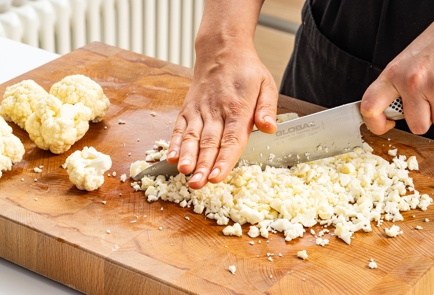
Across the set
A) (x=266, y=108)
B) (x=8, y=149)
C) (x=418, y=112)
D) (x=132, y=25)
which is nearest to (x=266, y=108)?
(x=266, y=108)

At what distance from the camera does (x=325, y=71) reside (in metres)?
1.80

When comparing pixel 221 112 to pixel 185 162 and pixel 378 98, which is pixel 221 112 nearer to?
pixel 185 162

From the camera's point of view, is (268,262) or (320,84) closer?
(268,262)

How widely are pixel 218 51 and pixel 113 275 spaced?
0.62 meters

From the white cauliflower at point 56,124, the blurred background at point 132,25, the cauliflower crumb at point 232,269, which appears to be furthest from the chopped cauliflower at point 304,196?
the blurred background at point 132,25

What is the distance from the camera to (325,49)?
1770 mm

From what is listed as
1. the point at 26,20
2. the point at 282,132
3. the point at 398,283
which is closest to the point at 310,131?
the point at 282,132

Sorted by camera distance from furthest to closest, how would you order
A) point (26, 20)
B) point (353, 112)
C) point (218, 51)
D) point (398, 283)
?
point (26, 20) < point (218, 51) < point (353, 112) < point (398, 283)

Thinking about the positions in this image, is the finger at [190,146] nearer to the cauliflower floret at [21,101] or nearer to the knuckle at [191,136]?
the knuckle at [191,136]

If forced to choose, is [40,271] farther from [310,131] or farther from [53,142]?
[310,131]

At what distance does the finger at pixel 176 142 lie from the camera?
1.38 metres

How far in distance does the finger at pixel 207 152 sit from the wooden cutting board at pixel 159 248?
67mm

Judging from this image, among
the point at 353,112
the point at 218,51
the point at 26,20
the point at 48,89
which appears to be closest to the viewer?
the point at 353,112

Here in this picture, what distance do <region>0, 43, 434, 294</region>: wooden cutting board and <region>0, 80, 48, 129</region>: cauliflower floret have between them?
0.11 meters
